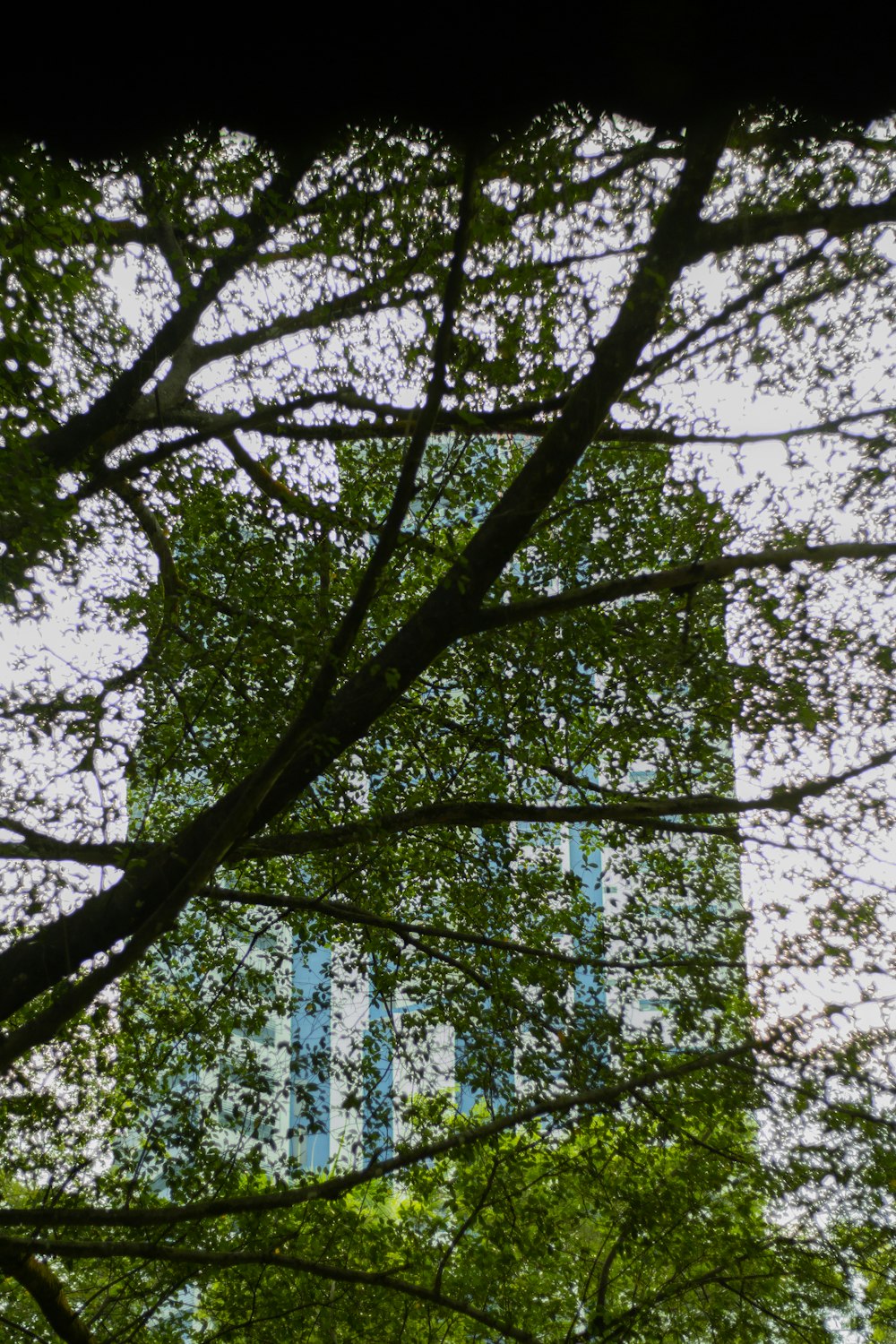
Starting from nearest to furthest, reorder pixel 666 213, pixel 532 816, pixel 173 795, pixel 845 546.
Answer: pixel 845 546, pixel 666 213, pixel 532 816, pixel 173 795

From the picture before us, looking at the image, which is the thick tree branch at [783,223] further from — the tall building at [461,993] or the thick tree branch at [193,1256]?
the thick tree branch at [193,1256]

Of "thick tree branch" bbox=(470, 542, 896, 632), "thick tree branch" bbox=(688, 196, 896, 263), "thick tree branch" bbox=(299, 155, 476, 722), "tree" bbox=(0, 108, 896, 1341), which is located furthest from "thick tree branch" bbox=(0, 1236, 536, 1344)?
"thick tree branch" bbox=(688, 196, 896, 263)

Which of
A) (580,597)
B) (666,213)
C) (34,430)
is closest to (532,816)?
(580,597)

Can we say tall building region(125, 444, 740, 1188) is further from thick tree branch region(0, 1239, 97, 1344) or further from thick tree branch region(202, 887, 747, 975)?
thick tree branch region(0, 1239, 97, 1344)

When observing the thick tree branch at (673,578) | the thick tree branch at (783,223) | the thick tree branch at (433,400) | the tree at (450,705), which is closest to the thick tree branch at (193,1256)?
the tree at (450,705)

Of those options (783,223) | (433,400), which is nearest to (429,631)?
(433,400)

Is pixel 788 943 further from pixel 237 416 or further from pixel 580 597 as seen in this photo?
pixel 237 416

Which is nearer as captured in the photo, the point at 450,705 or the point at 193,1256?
the point at 193,1256

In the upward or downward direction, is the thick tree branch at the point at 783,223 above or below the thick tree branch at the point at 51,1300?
above

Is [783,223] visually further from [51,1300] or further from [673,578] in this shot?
[51,1300]

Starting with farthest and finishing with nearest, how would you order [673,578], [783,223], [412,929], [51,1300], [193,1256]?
[51,1300] < [412,929] < [783,223] < [673,578] < [193,1256]

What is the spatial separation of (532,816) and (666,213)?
3.35 metres

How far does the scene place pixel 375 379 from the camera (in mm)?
6242

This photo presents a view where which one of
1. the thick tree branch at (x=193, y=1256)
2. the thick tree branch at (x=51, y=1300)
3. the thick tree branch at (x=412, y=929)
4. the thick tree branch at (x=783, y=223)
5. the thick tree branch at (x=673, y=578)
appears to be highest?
the thick tree branch at (x=783, y=223)
